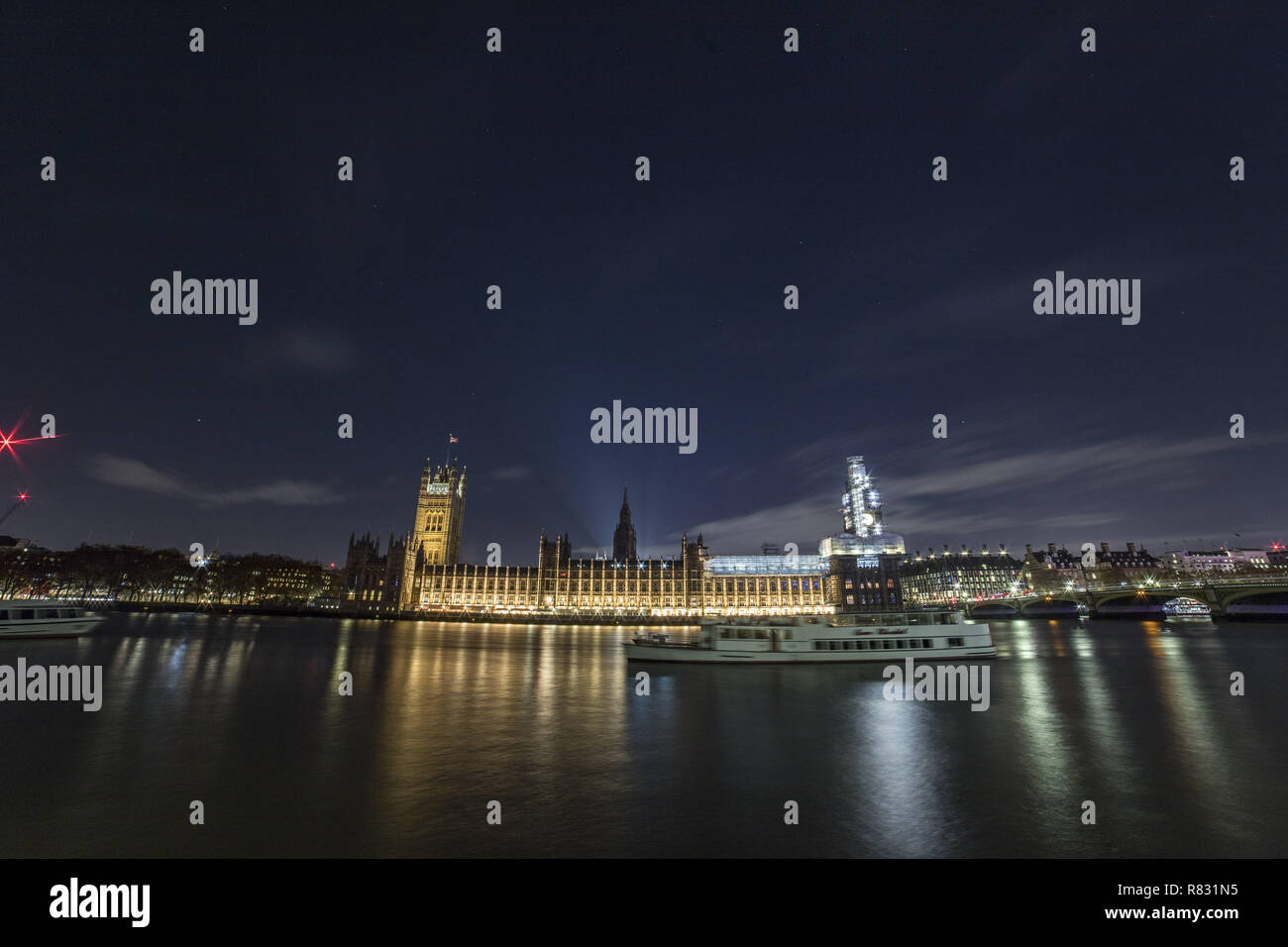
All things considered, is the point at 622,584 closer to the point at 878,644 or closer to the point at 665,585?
the point at 665,585

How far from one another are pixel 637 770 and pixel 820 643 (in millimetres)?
31228

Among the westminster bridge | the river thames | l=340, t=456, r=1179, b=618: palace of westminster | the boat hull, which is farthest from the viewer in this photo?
l=340, t=456, r=1179, b=618: palace of westminster

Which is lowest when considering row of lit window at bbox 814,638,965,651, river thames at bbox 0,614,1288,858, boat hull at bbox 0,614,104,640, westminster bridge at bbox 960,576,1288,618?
westminster bridge at bbox 960,576,1288,618

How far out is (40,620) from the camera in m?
57.3

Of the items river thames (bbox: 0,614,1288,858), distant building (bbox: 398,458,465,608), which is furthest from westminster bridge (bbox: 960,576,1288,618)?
distant building (bbox: 398,458,465,608)

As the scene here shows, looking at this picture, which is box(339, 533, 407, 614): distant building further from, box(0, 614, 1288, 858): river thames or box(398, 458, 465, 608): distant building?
box(0, 614, 1288, 858): river thames

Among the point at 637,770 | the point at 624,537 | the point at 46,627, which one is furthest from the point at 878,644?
the point at 624,537

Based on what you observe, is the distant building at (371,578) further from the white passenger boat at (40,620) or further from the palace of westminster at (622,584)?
the white passenger boat at (40,620)

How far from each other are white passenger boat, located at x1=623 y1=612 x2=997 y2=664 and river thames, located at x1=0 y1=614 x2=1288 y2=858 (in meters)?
9.80

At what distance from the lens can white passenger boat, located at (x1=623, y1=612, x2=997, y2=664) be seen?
4400cm

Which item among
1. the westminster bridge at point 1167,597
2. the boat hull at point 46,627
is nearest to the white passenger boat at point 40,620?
the boat hull at point 46,627

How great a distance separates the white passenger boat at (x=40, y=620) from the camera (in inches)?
2190
